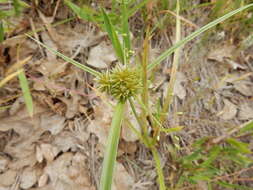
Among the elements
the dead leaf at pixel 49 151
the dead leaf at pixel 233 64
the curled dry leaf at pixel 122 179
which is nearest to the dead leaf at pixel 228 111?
the dead leaf at pixel 233 64

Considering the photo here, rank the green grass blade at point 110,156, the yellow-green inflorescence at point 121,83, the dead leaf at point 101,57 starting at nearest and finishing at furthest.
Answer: the green grass blade at point 110,156, the yellow-green inflorescence at point 121,83, the dead leaf at point 101,57

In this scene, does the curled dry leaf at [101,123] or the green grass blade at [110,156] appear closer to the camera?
the green grass blade at [110,156]

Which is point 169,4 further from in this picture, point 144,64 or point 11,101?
point 11,101

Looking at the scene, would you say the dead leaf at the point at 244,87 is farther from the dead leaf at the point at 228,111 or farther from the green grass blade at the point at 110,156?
the green grass blade at the point at 110,156

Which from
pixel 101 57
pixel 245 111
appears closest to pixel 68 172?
pixel 101 57

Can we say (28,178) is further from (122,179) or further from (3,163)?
(122,179)

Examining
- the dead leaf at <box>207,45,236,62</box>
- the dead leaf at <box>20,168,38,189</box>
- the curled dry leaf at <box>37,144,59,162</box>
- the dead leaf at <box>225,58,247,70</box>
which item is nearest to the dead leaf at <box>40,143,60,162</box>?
the curled dry leaf at <box>37,144,59,162</box>
